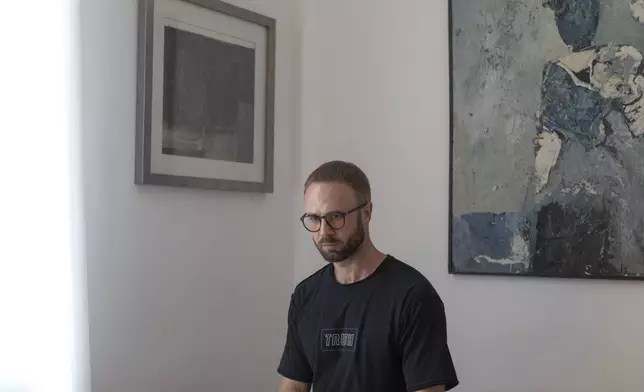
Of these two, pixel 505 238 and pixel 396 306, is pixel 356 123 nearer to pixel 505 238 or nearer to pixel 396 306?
pixel 505 238

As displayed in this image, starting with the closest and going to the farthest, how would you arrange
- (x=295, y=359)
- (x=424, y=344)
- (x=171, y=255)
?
(x=424, y=344), (x=295, y=359), (x=171, y=255)

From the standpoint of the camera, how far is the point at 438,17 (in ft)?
7.59

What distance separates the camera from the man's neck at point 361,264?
6.06 ft

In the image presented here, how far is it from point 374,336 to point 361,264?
0.20 meters

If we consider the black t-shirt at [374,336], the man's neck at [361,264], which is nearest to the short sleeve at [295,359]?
the black t-shirt at [374,336]

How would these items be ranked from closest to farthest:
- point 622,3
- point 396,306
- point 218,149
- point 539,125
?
point 396,306 < point 622,3 < point 539,125 < point 218,149

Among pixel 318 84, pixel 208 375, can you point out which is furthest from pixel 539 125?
pixel 208 375

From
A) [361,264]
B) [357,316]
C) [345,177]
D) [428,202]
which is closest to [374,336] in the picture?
[357,316]

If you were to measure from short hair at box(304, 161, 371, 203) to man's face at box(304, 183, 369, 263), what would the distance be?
0.04 feet

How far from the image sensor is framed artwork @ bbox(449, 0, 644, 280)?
1913 mm

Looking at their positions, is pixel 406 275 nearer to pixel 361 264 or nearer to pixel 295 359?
pixel 361 264

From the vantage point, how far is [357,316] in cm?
179

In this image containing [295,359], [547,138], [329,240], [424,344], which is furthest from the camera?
[547,138]

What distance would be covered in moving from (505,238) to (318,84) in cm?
93
